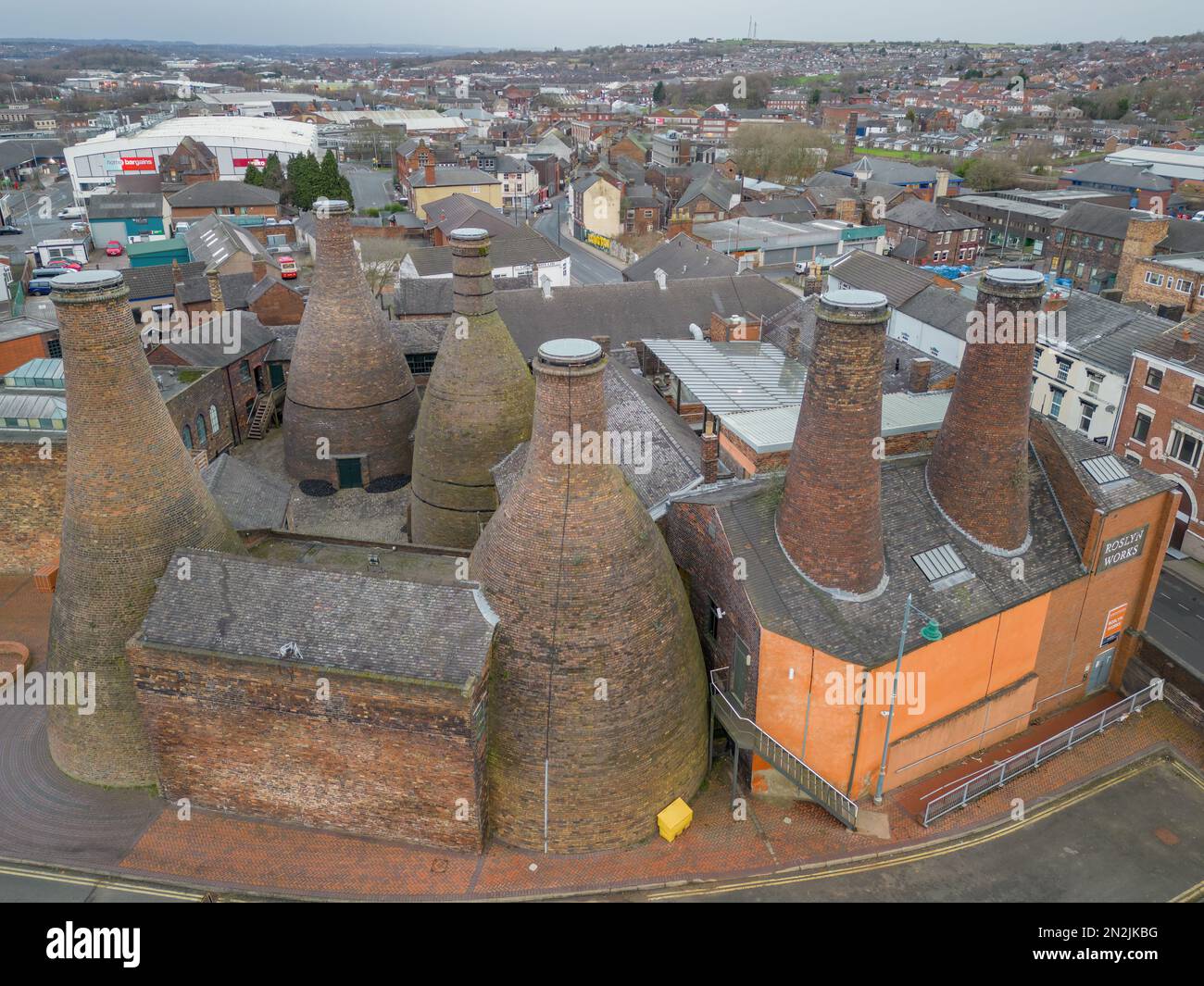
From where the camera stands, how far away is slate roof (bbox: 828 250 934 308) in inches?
1786

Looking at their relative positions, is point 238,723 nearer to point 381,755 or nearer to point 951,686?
point 381,755

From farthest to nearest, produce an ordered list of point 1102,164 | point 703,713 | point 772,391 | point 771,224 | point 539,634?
point 1102,164, point 771,224, point 772,391, point 703,713, point 539,634

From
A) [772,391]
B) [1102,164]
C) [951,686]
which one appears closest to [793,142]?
[1102,164]

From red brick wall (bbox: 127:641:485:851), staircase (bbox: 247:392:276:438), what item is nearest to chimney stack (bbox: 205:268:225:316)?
staircase (bbox: 247:392:276:438)

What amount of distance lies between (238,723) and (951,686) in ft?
52.1

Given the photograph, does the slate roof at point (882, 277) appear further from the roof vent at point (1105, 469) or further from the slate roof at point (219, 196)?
the slate roof at point (219, 196)

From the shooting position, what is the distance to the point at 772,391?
25.8m

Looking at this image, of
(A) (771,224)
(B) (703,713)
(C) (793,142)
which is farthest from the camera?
(C) (793,142)

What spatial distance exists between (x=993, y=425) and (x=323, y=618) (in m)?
15.4

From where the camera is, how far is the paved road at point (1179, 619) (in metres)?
26.5

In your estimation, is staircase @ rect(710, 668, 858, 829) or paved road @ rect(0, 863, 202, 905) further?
staircase @ rect(710, 668, 858, 829)

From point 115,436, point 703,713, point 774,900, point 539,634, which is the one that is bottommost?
point 774,900

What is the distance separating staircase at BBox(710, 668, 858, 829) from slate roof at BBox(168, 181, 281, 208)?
78.4 m

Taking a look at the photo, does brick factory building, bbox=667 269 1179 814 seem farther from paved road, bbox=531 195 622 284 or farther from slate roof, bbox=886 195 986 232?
slate roof, bbox=886 195 986 232
